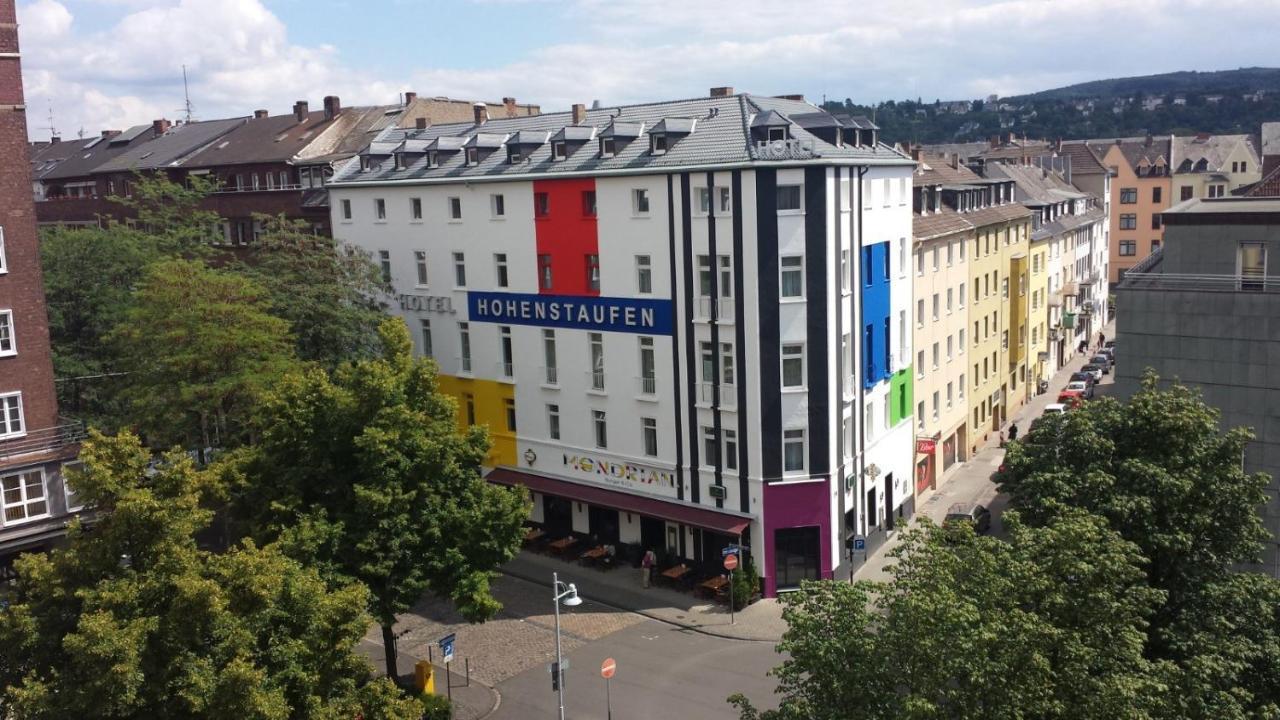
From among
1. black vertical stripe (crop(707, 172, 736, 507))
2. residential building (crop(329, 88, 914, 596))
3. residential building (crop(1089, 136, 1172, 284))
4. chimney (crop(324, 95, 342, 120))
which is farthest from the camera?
residential building (crop(1089, 136, 1172, 284))

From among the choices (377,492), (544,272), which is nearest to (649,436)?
(544,272)

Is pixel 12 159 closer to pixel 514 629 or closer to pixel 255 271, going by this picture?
pixel 255 271

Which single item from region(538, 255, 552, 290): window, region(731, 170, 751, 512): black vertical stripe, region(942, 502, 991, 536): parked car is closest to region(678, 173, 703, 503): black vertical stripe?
region(731, 170, 751, 512): black vertical stripe

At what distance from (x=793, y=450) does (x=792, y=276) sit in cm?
595

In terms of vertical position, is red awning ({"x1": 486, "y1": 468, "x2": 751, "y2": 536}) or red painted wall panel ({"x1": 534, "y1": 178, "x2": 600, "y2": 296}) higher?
red painted wall panel ({"x1": 534, "y1": 178, "x2": 600, "y2": 296})

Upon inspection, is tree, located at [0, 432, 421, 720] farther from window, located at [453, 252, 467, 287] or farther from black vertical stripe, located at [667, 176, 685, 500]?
window, located at [453, 252, 467, 287]

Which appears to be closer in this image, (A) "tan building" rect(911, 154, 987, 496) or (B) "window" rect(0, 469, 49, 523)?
(B) "window" rect(0, 469, 49, 523)

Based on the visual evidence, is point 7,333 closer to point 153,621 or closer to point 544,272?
A: point 544,272

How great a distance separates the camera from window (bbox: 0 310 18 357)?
115 feet

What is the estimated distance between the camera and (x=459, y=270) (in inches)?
1773

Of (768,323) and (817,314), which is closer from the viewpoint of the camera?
(768,323)

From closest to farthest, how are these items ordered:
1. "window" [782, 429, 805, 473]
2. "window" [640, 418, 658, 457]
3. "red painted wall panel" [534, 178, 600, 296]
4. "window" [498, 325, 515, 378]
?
1. "window" [782, 429, 805, 473]
2. "window" [640, 418, 658, 457]
3. "red painted wall panel" [534, 178, 600, 296]
4. "window" [498, 325, 515, 378]

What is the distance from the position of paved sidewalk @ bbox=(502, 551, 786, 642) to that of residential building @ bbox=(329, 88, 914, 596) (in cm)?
145

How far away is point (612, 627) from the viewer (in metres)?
35.6
